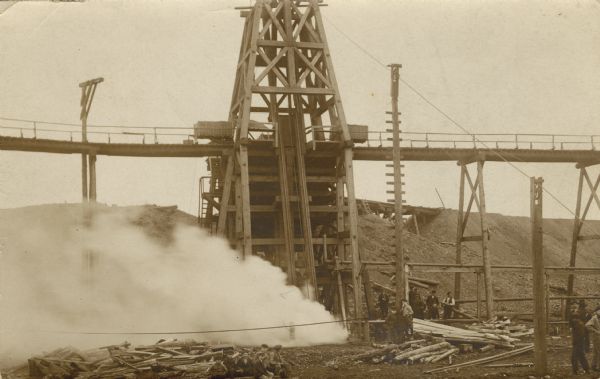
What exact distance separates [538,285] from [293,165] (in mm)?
12620

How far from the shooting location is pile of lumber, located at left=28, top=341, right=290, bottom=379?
15.2m

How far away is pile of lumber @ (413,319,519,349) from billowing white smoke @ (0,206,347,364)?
3349mm

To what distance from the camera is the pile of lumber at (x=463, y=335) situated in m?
20.1

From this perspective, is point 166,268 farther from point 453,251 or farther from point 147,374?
point 453,251

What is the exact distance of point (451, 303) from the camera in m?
26.6

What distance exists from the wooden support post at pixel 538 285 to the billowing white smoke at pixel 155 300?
836 cm

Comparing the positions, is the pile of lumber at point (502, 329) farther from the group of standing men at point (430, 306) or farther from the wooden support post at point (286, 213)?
the wooden support post at point (286, 213)

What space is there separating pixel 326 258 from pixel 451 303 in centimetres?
537

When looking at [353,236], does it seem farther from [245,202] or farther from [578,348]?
[578,348]

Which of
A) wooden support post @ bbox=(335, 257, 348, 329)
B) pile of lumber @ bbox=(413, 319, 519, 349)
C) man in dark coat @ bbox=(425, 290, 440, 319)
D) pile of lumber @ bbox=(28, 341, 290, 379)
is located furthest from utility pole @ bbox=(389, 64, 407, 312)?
pile of lumber @ bbox=(28, 341, 290, 379)

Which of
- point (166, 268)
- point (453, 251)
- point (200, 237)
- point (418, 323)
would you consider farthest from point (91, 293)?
point (453, 251)

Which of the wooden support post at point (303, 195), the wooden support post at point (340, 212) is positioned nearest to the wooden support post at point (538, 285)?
the wooden support post at point (303, 195)

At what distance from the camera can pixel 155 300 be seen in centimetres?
2536

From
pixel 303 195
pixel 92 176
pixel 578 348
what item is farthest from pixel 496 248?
pixel 578 348
